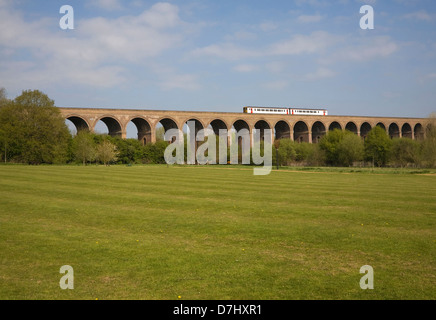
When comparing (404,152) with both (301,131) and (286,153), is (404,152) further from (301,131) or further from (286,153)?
(301,131)

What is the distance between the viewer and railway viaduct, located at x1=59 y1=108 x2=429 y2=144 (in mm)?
59463

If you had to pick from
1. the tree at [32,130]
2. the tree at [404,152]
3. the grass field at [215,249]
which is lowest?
the grass field at [215,249]

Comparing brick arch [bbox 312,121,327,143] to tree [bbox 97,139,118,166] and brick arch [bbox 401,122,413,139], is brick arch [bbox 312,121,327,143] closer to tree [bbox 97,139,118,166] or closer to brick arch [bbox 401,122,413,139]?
brick arch [bbox 401,122,413,139]

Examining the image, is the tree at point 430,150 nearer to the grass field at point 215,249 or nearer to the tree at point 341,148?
the tree at point 341,148

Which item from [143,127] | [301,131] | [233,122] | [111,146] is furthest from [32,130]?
[301,131]

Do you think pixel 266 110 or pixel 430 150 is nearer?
pixel 430 150

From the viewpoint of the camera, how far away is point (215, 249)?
6660mm

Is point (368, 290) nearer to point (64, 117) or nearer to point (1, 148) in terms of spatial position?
point (1, 148)

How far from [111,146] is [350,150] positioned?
37.5m

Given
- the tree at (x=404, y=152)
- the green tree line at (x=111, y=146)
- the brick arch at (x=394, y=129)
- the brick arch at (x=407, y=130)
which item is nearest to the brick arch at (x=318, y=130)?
the green tree line at (x=111, y=146)

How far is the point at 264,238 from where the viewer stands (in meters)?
7.50

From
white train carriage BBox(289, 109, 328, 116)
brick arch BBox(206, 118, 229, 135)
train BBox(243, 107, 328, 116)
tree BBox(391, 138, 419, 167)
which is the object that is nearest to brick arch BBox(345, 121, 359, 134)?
train BBox(243, 107, 328, 116)

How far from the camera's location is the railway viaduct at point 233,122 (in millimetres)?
59463

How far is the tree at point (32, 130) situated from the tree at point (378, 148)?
46359mm
